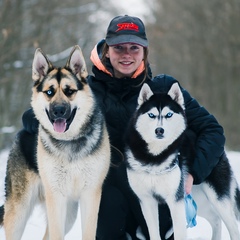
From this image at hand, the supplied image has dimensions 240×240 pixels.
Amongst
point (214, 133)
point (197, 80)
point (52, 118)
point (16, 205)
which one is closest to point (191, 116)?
point (214, 133)

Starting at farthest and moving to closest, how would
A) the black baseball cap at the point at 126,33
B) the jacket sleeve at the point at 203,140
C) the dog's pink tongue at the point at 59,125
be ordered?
1. the black baseball cap at the point at 126,33
2. the jacket sleeve at the point at 203,140
3. the dog's pink tongue at the point at 59,125

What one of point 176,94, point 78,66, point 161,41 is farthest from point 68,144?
point 161,41

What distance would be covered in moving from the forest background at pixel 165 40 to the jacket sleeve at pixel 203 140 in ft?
24.8

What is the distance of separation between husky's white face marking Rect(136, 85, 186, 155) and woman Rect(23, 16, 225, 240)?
0.35 m

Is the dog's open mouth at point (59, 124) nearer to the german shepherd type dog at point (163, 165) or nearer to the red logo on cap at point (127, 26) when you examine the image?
the german shepherd type dog at point (163, 165)

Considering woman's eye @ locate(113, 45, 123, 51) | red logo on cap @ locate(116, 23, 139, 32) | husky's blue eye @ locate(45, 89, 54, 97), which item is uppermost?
red logo on cap @ locate(116, 23, 139, 32)

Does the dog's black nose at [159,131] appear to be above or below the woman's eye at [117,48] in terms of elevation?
below

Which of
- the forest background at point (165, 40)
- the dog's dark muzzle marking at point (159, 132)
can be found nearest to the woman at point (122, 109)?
the dog's dark muzzle marking at point (159, 132)

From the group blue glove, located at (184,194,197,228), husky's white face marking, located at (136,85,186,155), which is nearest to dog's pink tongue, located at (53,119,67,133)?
husky's white face marking, located at (136,85,186,155)

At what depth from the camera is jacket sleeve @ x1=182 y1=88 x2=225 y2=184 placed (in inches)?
182

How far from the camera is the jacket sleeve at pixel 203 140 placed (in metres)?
4.63

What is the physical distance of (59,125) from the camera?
13.9ft

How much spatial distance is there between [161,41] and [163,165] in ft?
82.8

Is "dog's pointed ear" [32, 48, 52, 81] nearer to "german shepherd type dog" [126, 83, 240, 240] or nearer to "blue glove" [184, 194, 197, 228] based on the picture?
"german shepherd type dog" [126, 83, 240, 240]
